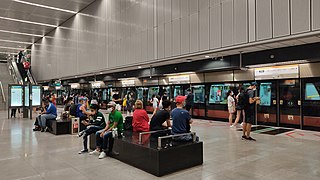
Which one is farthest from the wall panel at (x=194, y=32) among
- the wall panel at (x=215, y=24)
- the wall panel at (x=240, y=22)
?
the wall panel at (x=240, y=22)

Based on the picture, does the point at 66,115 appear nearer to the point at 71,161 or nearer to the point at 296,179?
the point at 71,161

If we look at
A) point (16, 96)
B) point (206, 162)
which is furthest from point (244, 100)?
point (16, 96)

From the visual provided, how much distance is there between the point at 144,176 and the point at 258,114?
7970 millimetres

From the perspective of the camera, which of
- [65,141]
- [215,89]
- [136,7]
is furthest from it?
[136,7]

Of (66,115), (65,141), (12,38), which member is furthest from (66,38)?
(65,141)

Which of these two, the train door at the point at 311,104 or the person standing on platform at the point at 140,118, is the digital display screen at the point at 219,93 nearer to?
the train door at the point at 311,104

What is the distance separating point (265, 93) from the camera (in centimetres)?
1023

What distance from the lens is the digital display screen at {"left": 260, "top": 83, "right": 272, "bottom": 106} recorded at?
10.1m

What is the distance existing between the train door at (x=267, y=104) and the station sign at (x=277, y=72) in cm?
37

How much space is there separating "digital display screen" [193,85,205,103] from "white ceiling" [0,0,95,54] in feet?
35.2

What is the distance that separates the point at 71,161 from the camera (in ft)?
16.6

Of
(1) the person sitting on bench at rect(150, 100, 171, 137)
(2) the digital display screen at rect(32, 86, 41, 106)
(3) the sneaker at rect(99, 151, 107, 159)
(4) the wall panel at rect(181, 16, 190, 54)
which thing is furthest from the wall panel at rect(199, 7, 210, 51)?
(2) the digital display screen at rect(32, 86, 41, 106)

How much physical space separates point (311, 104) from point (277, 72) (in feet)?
5.71

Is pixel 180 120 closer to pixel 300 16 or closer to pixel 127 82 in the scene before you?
pixel 300 16
